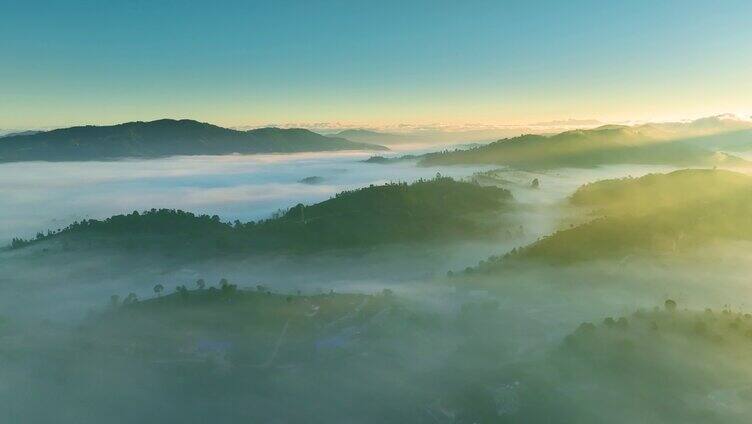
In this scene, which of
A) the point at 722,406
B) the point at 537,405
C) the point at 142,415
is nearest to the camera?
the point at 722,406

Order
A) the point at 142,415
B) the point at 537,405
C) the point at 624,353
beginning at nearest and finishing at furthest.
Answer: the point at 537,405, the point at 624,353, the point at 142,415

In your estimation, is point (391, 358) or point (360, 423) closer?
point (360, 423)

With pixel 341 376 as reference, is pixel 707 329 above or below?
above

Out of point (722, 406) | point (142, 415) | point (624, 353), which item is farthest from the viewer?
point (142, 415)

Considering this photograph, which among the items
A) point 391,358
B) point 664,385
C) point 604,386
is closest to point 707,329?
point 664,385

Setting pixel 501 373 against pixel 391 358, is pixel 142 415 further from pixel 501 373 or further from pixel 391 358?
pixel 501 373

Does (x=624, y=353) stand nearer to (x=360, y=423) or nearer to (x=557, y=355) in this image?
(x=557, y=355)

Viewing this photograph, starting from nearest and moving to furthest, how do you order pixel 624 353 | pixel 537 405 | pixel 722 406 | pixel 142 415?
1. pixel 722 406
2. pixel 537 405
3. pixel 624 353
4. pixel 142 415

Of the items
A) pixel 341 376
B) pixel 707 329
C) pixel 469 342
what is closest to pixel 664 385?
pixel 707 329

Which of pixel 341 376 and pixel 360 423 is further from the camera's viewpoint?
pixel 341 376
